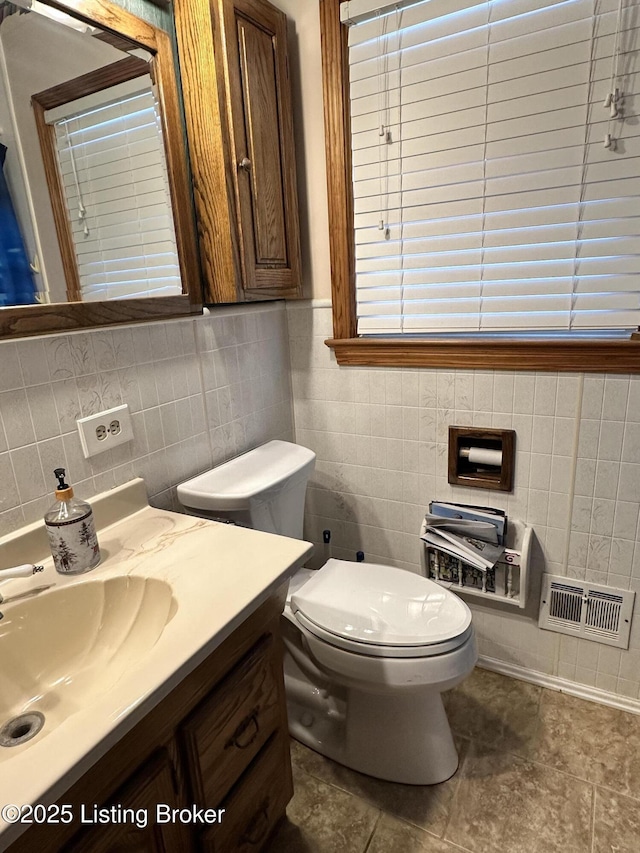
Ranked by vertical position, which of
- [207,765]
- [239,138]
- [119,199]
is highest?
[239,138]

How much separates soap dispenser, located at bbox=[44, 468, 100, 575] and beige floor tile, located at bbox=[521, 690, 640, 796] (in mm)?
1288

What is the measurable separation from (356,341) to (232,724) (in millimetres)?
1140

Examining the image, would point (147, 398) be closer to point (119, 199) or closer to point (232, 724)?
point (119, 199)

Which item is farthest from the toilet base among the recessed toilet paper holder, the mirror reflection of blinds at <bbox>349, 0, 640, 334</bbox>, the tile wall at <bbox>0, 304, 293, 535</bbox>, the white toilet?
the mirror reflection of blinds at <bbox>349, 0, 640, 334</bbox>

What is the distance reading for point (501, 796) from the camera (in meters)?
1.32

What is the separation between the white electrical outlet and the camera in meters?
1.13

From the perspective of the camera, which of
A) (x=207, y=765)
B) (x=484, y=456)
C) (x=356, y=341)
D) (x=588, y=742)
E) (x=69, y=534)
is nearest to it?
(x=207, y=765)

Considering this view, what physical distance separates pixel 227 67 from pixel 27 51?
0.48 metres

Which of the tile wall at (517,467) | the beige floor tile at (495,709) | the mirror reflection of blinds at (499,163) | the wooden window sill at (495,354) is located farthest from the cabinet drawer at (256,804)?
the mirror reflection of blinds at (499,163)

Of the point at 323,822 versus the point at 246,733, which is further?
the point at 323,822

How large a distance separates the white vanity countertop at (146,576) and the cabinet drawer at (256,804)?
0.35 meters

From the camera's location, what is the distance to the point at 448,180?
146 centimetres

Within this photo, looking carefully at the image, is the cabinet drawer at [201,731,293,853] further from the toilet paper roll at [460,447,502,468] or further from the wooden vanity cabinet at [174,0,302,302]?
the wooden vanity cabinet at [174,0,302,302]

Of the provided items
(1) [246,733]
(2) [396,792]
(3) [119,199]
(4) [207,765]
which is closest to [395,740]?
(2) [396,792]
